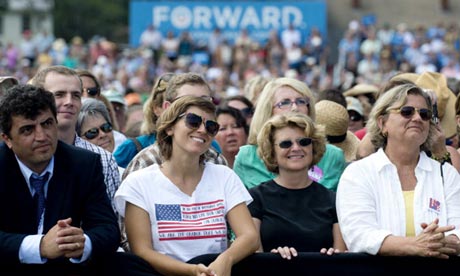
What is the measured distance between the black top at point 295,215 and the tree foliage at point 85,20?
61517mm

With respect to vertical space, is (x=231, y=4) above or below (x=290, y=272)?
above

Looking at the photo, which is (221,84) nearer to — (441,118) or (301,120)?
(441,118)

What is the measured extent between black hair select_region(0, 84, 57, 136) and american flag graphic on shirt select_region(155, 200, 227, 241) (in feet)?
3.06

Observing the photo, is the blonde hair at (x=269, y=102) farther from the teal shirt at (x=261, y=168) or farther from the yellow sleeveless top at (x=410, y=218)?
the yellow sleeveless top at (x=410, y=218)

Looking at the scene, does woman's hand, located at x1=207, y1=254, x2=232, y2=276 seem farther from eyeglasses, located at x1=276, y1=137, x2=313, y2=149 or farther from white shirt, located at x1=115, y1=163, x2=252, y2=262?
eyeglasses, located at x1=276, y1=137, x2=313, y2=149

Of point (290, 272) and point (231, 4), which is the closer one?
point (290, 272)

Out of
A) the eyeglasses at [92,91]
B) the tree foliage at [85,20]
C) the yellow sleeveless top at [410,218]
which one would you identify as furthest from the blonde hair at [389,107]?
the tree foliage at [85,20]

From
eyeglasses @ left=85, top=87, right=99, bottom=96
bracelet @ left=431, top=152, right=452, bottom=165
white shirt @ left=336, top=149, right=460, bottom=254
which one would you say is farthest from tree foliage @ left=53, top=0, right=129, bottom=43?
white shirt @ left=336, top=149, right=460, bottom=254

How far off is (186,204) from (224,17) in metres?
33.4

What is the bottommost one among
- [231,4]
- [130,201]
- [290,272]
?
[290,272]

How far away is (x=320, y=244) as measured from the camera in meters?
6.20

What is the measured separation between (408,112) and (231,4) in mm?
33130

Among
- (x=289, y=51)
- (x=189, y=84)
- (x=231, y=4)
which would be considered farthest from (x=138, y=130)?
(x=231, y=4)

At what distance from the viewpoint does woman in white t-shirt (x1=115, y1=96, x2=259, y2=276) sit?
5805 millimetres
